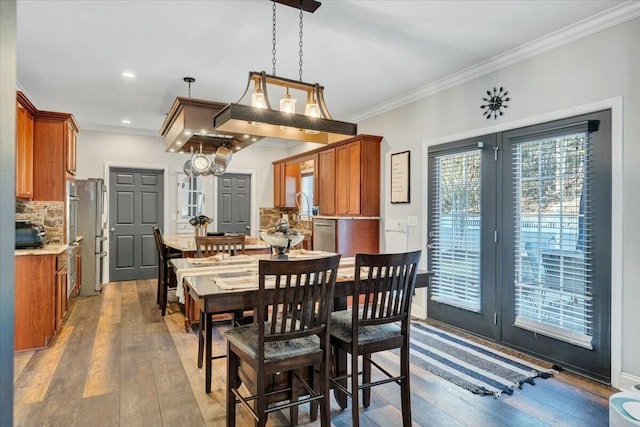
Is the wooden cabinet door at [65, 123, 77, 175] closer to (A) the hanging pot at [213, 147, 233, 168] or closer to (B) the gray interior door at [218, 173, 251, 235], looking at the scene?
(A) the hanging pot at [213, 147, 233, 168]

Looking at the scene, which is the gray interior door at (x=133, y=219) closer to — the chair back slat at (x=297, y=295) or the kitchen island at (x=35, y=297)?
the kitchen island at (x=35, y=297)

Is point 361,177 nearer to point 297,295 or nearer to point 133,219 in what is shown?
point 297,295

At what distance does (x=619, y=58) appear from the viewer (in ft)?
8.70

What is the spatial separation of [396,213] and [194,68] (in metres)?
2.80

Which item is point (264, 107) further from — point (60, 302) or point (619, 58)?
point (60, 302)

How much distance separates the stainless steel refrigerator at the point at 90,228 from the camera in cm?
524

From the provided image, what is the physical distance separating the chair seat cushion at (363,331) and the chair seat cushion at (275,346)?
157mm

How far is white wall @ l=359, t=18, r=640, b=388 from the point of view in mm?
2561

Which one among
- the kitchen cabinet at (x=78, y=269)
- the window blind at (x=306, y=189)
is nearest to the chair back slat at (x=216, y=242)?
the kitchen cabinet at (x=78, y=269)

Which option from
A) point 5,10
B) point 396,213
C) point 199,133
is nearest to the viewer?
point 5,10

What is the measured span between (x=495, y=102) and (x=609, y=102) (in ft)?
3.09

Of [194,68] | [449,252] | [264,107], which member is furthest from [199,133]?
[449,252]

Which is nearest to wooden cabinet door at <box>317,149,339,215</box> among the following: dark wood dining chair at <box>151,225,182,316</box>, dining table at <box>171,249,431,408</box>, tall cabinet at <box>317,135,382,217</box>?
tall cabinet at <box>317,135,382,217</box>

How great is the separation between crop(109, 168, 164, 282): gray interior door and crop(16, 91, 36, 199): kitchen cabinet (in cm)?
258
